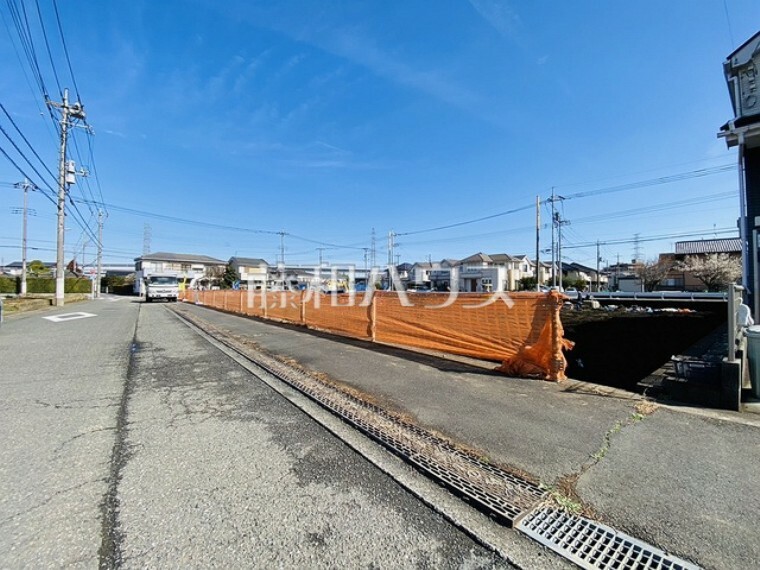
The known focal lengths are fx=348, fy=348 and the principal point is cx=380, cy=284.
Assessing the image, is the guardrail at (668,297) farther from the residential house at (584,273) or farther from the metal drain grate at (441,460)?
the residential house at (584,273)

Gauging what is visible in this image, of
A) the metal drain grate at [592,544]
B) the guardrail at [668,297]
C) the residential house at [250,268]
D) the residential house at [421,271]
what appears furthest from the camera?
the residential house at [421,271]

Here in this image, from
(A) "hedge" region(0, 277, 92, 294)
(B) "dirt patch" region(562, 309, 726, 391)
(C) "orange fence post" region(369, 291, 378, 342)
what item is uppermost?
(A) "hedge" region(0, 277, 92, 294)

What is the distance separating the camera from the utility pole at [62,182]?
20.9 m

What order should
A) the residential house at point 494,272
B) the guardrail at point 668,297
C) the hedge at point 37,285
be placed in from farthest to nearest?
the residential house at point 494,272
the hedge at point 37,285
the guardrail at point 668,297

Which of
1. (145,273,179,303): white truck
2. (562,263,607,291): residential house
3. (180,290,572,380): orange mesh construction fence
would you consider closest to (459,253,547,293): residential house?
(562,263,607,291): residential house

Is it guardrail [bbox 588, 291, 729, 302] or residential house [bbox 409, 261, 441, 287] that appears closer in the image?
guardrail [bbox 588, 291, 729, 302]

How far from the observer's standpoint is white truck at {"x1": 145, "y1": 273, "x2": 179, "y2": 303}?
1219 inches

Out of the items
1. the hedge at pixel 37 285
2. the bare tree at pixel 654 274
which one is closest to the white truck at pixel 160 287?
the hedge at pixel 37 285

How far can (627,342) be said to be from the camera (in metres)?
10.3

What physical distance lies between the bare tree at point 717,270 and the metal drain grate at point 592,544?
130 feet

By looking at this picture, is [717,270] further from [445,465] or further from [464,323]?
[445,465]

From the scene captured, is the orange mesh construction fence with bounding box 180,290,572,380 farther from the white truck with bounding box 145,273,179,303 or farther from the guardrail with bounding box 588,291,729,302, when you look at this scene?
the white truck with bounding box 145,273,179,303

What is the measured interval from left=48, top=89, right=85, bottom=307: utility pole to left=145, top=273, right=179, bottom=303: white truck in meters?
9.26

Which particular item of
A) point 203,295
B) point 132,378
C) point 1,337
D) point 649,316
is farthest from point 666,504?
point 203,295
